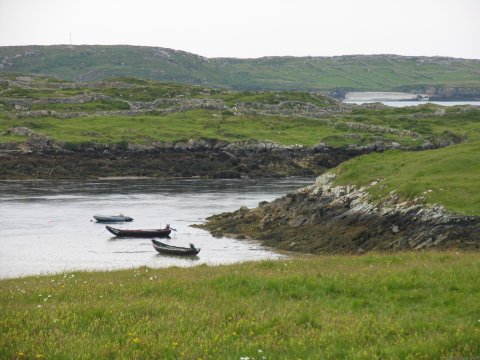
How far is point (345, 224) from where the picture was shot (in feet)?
161

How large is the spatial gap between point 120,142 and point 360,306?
331 ft

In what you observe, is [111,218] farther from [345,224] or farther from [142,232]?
[345,224]

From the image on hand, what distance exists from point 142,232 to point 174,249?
10709 millimetres

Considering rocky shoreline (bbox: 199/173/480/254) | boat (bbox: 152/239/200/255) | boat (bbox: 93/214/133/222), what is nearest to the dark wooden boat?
rocky shoreline (bbox: 199/173/480/254)

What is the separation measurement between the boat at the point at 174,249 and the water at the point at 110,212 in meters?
0.63

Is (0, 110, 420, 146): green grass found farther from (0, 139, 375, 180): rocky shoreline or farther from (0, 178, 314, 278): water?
(0, 178, 314, 278): water

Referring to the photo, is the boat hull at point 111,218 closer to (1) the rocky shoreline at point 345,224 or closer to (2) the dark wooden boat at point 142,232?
(2) the dark wooden boat at point 142,232

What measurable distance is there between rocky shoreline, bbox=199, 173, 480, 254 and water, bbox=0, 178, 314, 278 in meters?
2.73

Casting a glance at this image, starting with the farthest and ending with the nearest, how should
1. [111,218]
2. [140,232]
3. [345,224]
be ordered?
[111,218] < [140,232] < [345,224]

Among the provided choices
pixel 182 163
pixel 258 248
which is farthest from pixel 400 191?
pixel 182 163

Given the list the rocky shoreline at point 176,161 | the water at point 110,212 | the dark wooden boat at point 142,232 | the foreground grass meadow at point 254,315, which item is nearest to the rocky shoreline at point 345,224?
the water at point 110,212

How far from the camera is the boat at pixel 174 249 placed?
4947 centimetres

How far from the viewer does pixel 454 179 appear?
152 feet

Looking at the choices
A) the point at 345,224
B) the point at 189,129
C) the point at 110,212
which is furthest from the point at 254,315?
the point at 189,129
